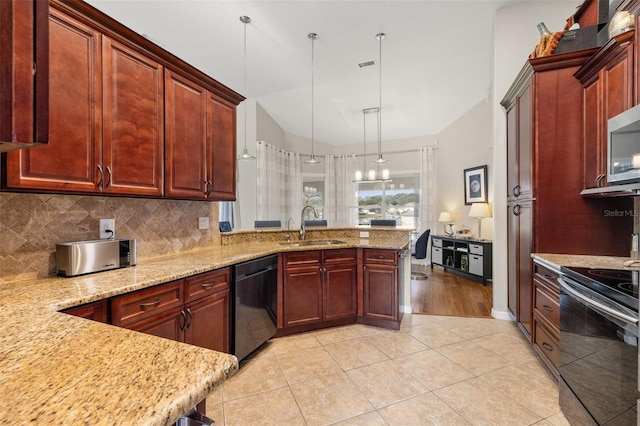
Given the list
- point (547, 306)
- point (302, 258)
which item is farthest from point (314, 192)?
point (547, 306)

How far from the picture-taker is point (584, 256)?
211 cm

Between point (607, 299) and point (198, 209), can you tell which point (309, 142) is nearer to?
point (198, 209)

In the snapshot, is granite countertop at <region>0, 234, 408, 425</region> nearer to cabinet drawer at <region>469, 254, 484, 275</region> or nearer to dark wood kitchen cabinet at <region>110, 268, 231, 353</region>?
dark wood kitchen cabinet at <region>110, 268, 231, 353</region>

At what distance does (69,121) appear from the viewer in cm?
150

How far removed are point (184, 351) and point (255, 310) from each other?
5.74 feet

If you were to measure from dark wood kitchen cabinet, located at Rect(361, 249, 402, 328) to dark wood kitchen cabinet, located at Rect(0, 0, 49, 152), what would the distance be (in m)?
2.70

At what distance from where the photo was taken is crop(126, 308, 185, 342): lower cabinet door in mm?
1512

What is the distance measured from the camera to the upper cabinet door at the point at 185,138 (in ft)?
6.70

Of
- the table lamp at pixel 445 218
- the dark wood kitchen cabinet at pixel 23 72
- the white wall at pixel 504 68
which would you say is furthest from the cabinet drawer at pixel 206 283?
the table lamp at pixel 445 218

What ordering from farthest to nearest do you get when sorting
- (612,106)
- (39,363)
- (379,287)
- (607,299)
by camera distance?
(379,287)
(612,106)
(607,299)
(39,363)

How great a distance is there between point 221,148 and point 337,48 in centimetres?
215

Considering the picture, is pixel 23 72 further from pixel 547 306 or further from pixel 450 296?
pixel 450 296

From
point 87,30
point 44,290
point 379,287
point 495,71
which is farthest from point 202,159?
point 495,71

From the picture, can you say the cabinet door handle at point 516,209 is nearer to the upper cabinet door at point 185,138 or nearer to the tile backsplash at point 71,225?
the upper cabinet door at point 185,138
